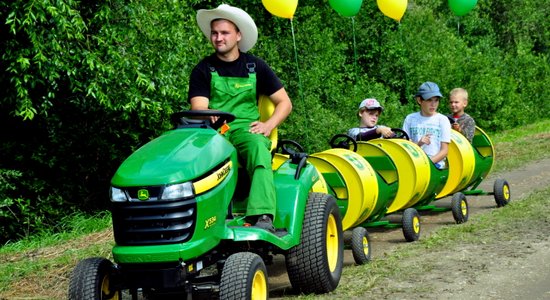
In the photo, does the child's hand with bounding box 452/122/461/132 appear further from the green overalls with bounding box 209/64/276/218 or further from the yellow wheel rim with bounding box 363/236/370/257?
the green overalls with bounding box 209/64/276/218

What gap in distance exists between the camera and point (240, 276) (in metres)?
5.89

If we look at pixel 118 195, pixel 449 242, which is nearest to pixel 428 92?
pixel 449 242

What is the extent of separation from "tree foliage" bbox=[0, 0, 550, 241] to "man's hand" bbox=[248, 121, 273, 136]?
398cm

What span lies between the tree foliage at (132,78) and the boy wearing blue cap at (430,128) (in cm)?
309

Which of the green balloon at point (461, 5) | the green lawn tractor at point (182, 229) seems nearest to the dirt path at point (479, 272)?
the green lawn tractor at point (182, 229)

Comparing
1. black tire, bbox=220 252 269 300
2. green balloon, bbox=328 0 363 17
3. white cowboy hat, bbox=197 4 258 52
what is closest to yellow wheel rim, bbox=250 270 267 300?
black tire, bbox=220 252 269 300

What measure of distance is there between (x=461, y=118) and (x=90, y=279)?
23.8 ft

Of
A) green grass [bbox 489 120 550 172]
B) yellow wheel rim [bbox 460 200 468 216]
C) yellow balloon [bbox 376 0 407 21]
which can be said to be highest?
yellow balloon [bbox 376 0 407 21]

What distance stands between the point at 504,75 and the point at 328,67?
1239 centimetres

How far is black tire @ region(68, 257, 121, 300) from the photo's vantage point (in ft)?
19.3

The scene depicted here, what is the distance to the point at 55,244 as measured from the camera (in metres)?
11.2

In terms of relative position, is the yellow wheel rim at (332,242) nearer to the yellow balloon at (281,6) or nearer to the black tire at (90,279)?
the black tire at (90,279)

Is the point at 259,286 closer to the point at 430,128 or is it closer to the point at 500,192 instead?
the point at 430,128

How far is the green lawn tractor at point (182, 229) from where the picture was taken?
19.0 feet
